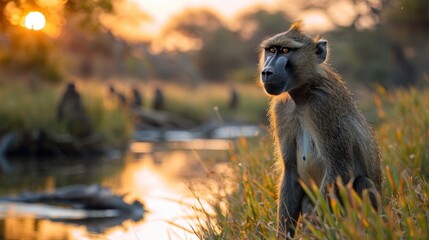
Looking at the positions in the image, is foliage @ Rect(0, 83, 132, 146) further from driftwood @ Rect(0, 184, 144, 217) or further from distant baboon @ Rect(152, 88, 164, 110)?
distant baboon @ Rect(152, 88, 164, 110)

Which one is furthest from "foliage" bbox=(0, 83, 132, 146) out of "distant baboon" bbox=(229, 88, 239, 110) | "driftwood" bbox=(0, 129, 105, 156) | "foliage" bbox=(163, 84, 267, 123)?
"distant baboon" bbox=(229, 88, 239, 110)

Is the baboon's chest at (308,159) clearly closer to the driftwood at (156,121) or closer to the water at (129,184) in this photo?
the water at (129,184)

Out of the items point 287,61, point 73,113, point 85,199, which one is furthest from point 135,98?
point 287,61

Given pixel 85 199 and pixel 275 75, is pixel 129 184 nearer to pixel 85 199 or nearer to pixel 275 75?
pixel 85 199

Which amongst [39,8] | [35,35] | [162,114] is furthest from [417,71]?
[39,8]

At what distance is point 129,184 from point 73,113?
492 cm

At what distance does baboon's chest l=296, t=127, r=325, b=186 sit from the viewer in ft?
13.8

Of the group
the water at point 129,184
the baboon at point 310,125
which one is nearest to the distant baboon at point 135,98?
the water at point 129,184

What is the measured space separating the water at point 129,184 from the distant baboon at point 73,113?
42.3 inches

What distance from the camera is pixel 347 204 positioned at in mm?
3066

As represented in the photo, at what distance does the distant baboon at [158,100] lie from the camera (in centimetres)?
2527

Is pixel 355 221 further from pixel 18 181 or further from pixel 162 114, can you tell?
pixel 162 114

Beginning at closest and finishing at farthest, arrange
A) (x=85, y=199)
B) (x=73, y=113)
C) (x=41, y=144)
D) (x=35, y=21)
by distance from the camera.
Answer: (x=85, y=199)
(x=35, y=21)
(x=41, y=144)
(x=73, y=113)

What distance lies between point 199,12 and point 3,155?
53301 mm
